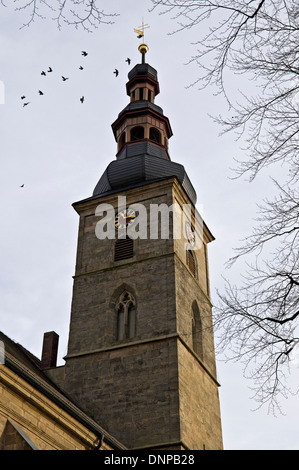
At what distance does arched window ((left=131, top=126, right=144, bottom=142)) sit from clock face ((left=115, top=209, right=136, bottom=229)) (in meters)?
5.66

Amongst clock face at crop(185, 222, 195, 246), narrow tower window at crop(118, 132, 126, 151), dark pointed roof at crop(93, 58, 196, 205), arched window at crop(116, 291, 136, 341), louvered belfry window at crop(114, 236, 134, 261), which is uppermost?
narrow tower window at crop(118, 132, 126, 151)

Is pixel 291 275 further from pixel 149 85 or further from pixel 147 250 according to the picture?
pixel 149 85

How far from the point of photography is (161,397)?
59.7ft

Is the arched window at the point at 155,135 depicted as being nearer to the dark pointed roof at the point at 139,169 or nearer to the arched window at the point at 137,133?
the arched window at the point at 137,133

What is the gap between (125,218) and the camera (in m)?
A: 23.3

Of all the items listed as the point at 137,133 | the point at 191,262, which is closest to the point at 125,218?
the point at 191,262

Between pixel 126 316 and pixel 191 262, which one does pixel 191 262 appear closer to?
pixel 191 262

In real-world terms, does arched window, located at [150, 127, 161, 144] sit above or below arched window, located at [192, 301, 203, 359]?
above

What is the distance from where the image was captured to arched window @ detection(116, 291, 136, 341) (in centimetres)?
2034

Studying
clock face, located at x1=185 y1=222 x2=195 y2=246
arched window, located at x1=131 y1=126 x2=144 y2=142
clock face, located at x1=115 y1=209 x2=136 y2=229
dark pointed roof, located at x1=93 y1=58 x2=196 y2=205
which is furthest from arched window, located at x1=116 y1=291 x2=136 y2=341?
arched window, located at x1=131 y1=126 x2=144 y2=142

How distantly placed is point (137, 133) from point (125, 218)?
6438 mm

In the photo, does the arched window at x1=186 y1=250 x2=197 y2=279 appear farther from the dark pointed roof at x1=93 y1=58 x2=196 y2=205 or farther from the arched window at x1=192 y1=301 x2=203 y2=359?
the dark pointed roof at x1=93 y1=58 x2=196 y2=205
